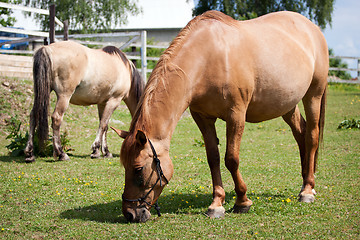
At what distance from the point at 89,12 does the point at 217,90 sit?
32.0 m

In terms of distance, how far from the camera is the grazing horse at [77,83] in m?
7.55

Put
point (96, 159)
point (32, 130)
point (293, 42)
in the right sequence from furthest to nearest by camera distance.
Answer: point (96, 159), point (32, 130), point (293, 42)

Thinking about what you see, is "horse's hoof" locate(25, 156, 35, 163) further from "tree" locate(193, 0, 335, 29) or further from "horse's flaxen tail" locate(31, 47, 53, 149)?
"tree" locate(193, 0, 335, 29)

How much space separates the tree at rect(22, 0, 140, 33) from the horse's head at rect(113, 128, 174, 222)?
31.4 meters

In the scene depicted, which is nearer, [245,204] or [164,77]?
[164,77]

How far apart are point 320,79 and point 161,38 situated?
3457 centimetres

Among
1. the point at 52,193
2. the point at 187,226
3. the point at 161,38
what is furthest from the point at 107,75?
the point at 161,38

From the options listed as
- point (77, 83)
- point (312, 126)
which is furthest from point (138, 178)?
point (77, 83)

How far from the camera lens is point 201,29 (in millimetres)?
4293

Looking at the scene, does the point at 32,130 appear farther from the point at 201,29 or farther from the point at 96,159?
the point at 201,29

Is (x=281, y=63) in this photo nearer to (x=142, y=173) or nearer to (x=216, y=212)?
(x=216, y=212)

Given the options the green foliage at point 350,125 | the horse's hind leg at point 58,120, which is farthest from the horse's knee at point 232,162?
the green foliage at point 350,125

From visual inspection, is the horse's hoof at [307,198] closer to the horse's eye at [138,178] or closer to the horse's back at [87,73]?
the horse's eye at [138,178]

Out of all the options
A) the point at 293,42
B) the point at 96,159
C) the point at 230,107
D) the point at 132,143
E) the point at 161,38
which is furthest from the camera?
the point at 161,38
